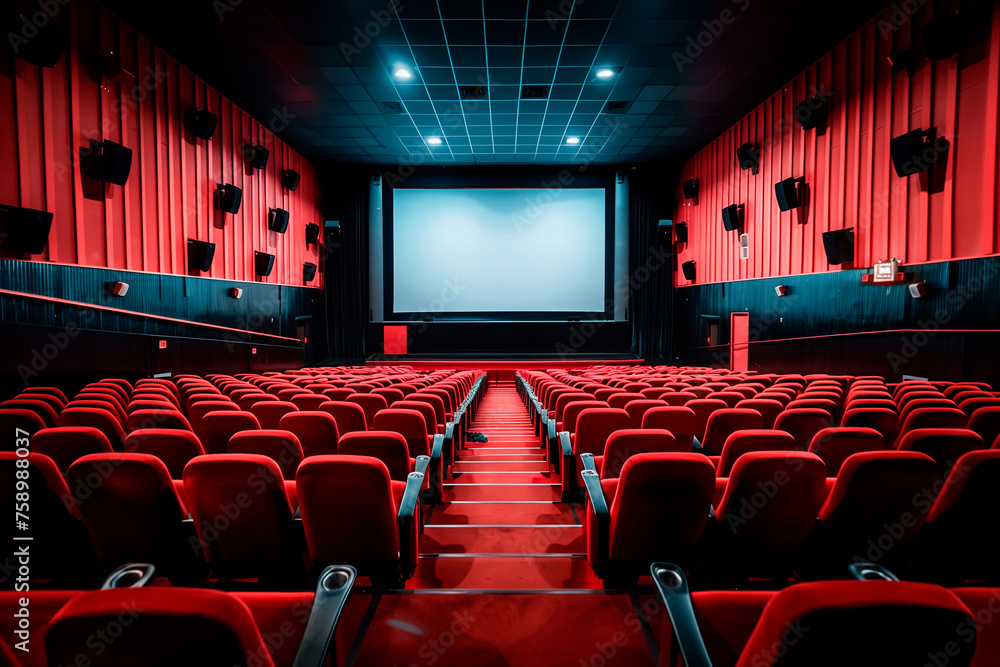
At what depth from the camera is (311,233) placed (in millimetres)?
13930

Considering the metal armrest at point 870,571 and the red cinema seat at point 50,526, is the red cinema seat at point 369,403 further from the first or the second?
the metal armrest at point 870,571

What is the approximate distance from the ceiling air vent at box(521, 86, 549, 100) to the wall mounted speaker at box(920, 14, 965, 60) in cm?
546

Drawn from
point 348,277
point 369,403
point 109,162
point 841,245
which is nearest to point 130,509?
point 369,403

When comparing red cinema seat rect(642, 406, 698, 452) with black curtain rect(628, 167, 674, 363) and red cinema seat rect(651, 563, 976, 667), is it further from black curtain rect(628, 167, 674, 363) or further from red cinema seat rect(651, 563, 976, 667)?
black curtain rect(628, 167, 674, 363)

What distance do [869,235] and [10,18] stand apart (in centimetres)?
1150

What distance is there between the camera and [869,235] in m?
7.97

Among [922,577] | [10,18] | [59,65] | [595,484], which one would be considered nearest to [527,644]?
[595,484]

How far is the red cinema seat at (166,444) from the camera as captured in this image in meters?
2.37

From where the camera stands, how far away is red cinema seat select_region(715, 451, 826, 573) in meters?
1.72

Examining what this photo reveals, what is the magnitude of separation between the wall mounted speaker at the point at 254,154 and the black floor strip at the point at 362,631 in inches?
431

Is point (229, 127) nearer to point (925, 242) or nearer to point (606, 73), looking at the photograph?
point (606, 73)

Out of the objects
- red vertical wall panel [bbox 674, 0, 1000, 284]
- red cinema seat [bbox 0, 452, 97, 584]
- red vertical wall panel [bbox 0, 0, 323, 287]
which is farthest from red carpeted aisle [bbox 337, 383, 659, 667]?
red vertical wall panel [bbox 674, 0, 1000, 284]

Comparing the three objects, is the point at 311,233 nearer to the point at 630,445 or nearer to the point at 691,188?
the point at 691,188

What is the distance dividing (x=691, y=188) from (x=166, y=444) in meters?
13.7
